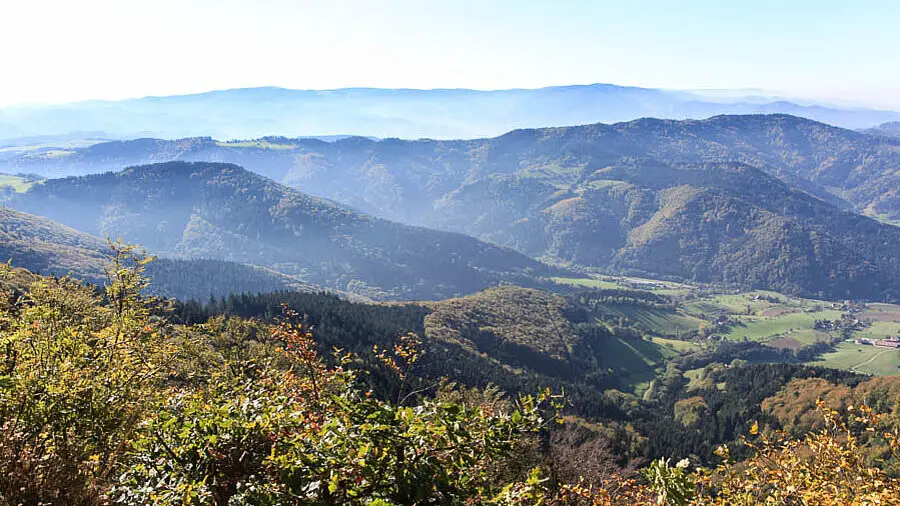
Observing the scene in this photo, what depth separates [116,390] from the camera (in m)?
9.66

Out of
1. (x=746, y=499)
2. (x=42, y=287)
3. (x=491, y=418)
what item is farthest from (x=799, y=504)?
(x=42, y=287)

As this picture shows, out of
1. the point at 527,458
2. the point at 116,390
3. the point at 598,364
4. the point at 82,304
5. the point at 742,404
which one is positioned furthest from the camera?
the point at 598,364

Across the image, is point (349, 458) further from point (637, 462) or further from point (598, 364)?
point (598, 364)

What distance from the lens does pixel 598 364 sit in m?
198

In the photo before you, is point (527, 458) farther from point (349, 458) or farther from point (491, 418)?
point (349, 458)

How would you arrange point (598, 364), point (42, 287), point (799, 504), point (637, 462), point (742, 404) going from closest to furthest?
point (799, 504) → point (42, 287) → point (637, 462) → point (742, 404) → point (598, 364)

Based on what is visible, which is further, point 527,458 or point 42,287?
point 527,458

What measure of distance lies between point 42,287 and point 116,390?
1280 centimetres

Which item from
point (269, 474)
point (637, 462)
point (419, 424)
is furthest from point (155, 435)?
point (637, 462)

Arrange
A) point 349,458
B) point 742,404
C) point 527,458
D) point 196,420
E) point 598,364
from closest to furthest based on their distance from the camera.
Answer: point 349,458
point 196,420
point 527,458
point 742,404
point 598,364

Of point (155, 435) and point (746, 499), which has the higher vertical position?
point (155, 435)

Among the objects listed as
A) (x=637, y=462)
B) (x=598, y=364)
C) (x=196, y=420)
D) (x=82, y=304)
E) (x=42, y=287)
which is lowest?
(x=598, y=364)

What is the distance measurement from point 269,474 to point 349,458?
1768mm

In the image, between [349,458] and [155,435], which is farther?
[155,435]
